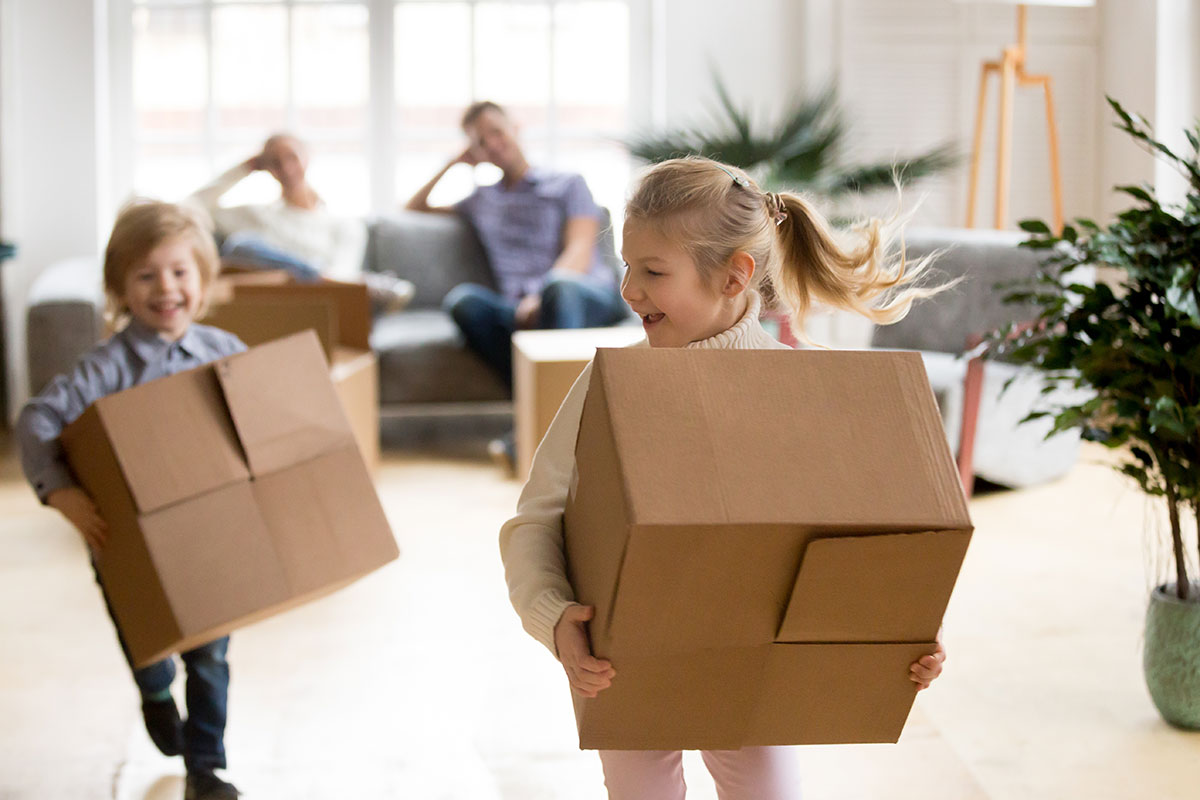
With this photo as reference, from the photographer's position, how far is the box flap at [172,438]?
4.72 feet

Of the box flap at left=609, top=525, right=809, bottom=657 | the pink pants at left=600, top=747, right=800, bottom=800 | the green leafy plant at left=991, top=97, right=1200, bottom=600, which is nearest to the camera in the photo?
the box flap at left=609, top=525, right=809, bottom=657

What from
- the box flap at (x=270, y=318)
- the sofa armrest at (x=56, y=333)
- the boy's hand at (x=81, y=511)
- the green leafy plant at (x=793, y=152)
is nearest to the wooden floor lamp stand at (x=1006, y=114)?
the green leafy plant at (x=793, y=152)

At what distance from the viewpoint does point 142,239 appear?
175 centimetres

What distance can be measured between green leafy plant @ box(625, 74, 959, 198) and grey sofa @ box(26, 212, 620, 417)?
53 centimetres

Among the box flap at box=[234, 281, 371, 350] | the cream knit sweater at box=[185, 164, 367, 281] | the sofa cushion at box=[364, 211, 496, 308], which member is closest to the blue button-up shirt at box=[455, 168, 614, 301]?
the sofa cushion at box=[364, 211, 496, 308]

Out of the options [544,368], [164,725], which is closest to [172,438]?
[164,725]

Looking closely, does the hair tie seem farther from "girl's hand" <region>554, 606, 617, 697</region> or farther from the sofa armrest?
the sofa armrest

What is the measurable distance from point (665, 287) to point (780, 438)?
328mm

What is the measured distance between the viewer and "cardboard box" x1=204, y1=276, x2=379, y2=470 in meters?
3.06

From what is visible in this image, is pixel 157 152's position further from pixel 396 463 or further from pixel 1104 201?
pixel 1104 201

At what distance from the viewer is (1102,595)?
8.79ft

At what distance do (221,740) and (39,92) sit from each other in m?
3.62

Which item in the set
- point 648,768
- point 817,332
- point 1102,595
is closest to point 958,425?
point 1102,595

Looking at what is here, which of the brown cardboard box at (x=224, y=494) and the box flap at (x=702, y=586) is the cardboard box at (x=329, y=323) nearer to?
the brown cardboard box at (x=224, y=494)
